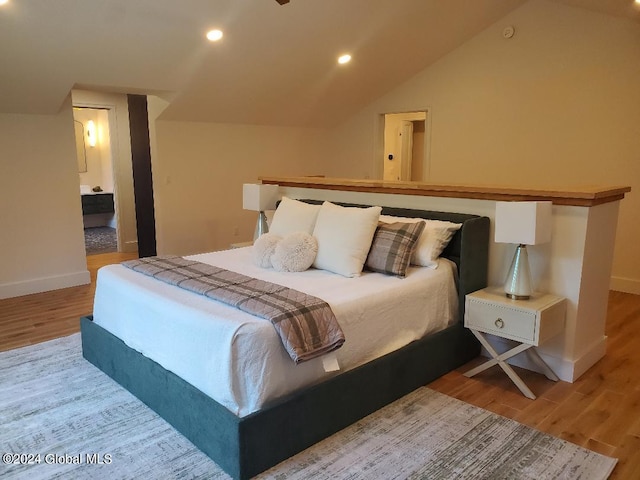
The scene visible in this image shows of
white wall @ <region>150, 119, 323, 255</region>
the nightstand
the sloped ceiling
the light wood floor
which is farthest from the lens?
white wall @ <region>150, 119, 323, 255</region>

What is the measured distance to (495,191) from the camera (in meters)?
3.05

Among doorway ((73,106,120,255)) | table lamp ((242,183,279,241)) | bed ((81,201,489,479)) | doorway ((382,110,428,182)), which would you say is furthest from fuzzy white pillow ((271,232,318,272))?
doorway ((73,106,120,255))

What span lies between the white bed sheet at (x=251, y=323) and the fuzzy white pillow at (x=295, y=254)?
6 cm

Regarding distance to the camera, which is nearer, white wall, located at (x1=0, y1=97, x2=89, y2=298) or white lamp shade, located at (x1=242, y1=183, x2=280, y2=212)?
white lamp shade, located at (x1=242, y1=183, x2=280, y2=212)

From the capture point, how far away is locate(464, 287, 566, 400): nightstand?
8.57 ft

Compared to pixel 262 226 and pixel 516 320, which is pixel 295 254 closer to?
pixel 262 226

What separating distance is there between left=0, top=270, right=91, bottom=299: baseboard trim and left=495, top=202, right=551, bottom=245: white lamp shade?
13.5ft

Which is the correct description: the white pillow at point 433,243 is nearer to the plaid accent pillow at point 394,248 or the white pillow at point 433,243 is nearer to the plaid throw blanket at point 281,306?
the plaid accent pillow at point 394,248

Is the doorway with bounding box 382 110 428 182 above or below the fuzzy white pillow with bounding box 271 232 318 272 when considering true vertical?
above

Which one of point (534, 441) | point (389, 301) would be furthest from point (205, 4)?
point (534, 441)

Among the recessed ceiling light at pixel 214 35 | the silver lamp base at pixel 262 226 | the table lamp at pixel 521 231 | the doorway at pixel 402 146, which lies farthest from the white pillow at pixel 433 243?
the doorway at pixel 402 146

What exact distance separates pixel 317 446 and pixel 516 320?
1291 millimetres

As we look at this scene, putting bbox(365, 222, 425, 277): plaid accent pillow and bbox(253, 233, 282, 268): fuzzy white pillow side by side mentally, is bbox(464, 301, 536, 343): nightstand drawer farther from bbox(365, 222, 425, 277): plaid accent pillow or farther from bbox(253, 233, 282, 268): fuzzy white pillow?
bbox(253, 233, 282, 268): fuzzy white pillow

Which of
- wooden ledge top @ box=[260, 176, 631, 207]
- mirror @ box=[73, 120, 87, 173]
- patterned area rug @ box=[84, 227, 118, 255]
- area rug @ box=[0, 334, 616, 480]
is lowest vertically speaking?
area rug @ box=[0, 334, 616, 480]
